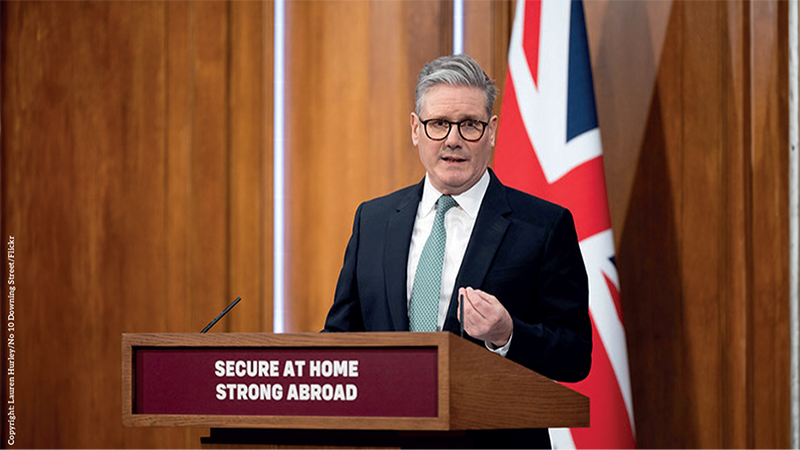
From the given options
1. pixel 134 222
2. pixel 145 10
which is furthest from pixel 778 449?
pixel 145 10

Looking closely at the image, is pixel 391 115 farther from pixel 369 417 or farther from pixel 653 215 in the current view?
pixel 369 417

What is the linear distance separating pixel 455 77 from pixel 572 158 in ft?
3.14

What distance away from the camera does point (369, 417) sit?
1.40 metres

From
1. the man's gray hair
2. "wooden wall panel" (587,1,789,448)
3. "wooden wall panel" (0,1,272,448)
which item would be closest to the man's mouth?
the man's gray hair

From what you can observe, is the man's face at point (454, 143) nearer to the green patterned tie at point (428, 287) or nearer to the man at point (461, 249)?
the man at point (461, 249)

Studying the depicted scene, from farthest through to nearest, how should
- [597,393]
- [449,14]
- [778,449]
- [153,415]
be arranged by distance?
[449,14], [778,449], [597,393], [153,415]

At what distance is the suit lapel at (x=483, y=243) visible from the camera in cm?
184

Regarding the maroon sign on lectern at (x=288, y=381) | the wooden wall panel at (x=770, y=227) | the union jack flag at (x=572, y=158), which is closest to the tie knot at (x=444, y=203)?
the maroon sign on lectern at (x=288, y=381)

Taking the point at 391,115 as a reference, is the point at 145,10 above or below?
above

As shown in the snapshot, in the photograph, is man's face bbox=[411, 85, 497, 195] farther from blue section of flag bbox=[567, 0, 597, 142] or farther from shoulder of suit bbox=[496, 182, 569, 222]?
blue section of flag bbox=[567, 0, 597, 142]

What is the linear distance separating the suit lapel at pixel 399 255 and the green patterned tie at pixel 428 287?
0.8 inches

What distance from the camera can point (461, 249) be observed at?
6.39 ft

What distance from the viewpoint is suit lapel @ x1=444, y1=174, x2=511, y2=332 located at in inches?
72.4

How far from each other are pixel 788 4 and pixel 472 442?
2206mm
